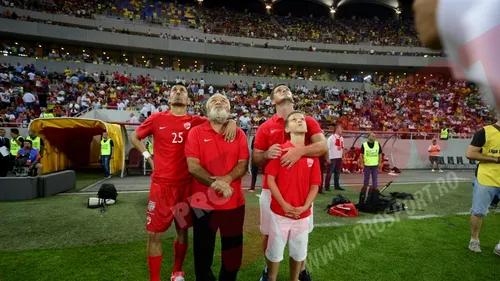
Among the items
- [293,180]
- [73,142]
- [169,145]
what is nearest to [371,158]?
[293,180]

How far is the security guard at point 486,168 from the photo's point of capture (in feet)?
14.8

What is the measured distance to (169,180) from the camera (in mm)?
3672

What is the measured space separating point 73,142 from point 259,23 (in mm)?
36599

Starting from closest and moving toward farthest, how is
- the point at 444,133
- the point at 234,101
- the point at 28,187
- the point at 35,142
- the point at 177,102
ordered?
the point at 177,102, the point at 28,187, the point at 35,142, the point at 444,133, the point at 234,101

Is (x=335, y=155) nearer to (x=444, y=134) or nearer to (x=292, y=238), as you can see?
(x=292, y=238)

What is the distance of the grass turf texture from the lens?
394cm

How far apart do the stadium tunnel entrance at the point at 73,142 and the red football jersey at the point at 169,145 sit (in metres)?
8.61

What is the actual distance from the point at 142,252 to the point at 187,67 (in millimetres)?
35789

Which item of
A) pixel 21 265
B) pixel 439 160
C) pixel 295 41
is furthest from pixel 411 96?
pixel 21 265

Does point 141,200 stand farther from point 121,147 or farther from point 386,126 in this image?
point 386,126

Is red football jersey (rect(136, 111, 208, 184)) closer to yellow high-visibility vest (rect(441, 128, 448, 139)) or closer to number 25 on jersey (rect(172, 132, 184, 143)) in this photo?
number 25 on jersey (rect(172, 132, 184, 143))

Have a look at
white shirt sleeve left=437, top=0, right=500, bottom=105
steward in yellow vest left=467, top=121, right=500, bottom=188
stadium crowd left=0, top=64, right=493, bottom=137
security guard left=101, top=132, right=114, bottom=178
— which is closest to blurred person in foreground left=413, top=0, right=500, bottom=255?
white shirt sleeve left=437, top=0, right=500, bottom=105

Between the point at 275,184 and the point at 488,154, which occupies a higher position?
the point at 488,154

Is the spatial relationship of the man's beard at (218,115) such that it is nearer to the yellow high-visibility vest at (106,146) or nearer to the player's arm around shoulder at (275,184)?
the player's arm around shoulder at (275,184)
